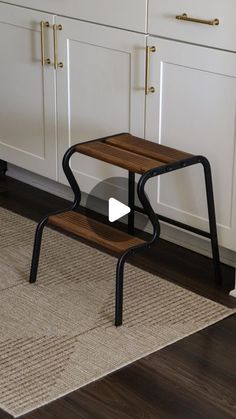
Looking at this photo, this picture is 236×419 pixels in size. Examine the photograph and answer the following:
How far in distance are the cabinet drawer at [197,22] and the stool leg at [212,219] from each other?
37cm

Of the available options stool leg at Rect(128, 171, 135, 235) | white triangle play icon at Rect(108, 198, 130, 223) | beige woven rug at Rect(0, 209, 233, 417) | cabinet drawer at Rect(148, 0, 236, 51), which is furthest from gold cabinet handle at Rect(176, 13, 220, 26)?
beige woven rug at Rect(0, 209, 233, 417)

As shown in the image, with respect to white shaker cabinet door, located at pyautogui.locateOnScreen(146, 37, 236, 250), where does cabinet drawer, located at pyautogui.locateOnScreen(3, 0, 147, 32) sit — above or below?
above

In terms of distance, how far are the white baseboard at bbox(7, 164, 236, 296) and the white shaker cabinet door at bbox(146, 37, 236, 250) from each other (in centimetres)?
14

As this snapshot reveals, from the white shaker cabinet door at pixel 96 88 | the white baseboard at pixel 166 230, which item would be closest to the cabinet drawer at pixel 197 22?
the white shaker cabinet door at pixel 96 88

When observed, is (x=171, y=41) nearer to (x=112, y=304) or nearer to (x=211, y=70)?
(x=211, y=70)

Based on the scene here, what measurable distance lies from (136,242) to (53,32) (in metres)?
1.03

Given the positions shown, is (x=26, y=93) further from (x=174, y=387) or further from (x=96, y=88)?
(x=174, y=387)

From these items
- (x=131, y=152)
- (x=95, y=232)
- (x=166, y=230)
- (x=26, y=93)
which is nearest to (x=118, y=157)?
(x=131, y=152)

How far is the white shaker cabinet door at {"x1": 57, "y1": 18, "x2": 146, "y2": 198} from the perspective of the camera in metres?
3.10

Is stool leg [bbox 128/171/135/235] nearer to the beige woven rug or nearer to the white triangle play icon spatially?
the white triangle play icon

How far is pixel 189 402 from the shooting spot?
2.34 metres

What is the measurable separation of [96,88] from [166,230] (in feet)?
1.88
